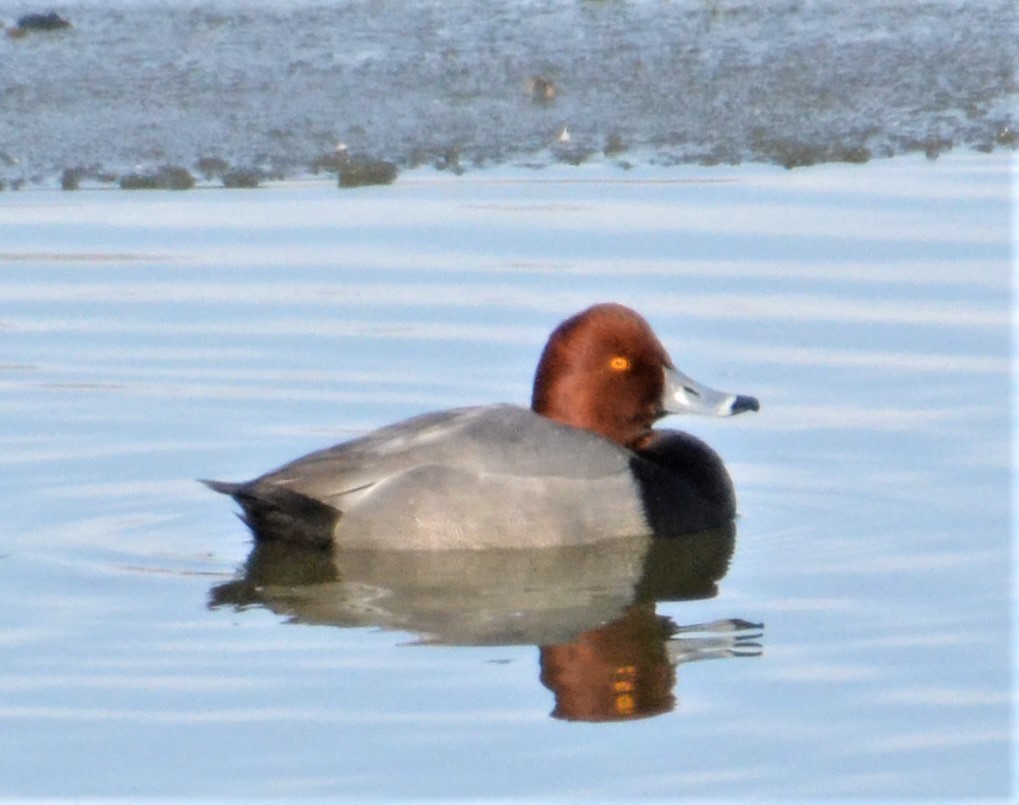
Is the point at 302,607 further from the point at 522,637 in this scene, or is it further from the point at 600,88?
the point at 600,88

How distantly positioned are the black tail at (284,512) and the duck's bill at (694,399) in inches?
45.9

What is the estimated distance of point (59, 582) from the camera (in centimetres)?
543

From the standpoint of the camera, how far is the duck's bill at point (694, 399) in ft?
20.6

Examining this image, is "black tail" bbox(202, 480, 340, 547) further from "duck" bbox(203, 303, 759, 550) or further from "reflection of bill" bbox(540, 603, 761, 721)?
"reflection of bill" bbox(540, 603, 761, 721)

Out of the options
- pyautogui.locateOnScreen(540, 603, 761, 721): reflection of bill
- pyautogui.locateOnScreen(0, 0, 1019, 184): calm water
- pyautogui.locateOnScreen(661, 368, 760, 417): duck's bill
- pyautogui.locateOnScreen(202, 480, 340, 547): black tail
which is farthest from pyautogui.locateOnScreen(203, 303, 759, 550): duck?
pyautogui.locateOnScreen(0, 0, 1019, 184): calm water

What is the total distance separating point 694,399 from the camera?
20.9ft

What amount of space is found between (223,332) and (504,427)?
1.93 m

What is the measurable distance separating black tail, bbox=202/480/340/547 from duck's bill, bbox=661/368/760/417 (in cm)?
117

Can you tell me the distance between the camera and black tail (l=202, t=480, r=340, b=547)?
5797 mm

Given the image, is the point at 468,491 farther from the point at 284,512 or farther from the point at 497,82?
the point at 497,82

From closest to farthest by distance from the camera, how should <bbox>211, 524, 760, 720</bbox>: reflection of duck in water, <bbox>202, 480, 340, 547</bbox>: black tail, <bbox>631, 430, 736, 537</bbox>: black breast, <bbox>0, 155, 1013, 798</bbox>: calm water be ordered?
<bbox>0, 155, 1013, 798</bbox>: calm water < <bbox>211, 524, 760, 720</bbox>: reflection of duck in water < <bbox>202, 480, 340, 547</bbox>: black tail < <bbox>631, 430, 736, 537</bbox>: black breast

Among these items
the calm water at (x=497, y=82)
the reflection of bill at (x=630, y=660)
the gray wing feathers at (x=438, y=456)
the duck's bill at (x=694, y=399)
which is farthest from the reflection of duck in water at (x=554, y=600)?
the calm water at (x=497, y=82)

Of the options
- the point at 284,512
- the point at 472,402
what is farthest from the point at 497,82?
the point at 284,512

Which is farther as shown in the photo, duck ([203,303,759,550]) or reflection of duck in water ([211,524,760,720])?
duck ([203,303,759,550])
